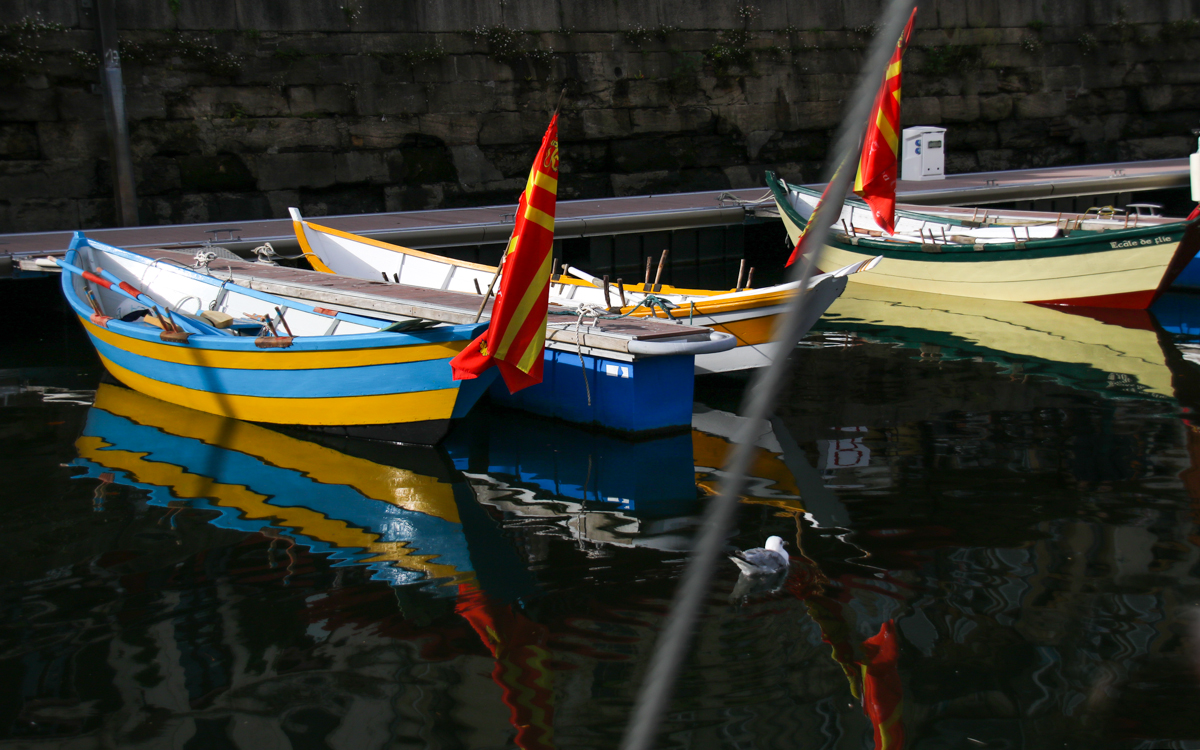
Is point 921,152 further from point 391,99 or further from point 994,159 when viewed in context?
point 391,99

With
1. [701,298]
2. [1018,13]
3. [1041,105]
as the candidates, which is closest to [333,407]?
[701,298]

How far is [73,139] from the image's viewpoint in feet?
38.2

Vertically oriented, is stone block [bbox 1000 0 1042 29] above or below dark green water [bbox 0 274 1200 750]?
above

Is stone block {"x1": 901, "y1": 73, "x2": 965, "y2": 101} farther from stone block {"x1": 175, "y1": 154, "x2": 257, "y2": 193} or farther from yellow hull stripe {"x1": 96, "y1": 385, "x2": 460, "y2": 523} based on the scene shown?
yellow hull stripe {"x1": 96, "y1": 385, "x2": 460, "y2": 523}

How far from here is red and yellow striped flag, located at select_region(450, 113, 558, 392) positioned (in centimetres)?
545

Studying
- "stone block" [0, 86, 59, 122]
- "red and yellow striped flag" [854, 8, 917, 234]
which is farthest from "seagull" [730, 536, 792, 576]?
"stone block" [0, 86, 59, 122]

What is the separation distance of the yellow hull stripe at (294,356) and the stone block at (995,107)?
1471cm

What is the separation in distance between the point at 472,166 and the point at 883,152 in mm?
6567

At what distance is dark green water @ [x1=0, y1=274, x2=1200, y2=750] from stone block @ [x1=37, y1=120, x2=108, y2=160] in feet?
18.6

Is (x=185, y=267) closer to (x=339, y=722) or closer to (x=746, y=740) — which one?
(x=339, y=722)

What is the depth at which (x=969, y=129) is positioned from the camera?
57.7ft

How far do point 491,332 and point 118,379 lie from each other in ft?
12.7

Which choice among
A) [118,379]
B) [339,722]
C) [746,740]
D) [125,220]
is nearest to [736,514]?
[746,740]

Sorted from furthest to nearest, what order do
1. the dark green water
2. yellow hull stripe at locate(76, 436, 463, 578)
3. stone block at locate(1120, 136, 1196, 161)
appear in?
stone block at locate(1120, 136, 1196, 161)
yellow hull stripe at locate(76, 436, 463, 578)
the dark green water
